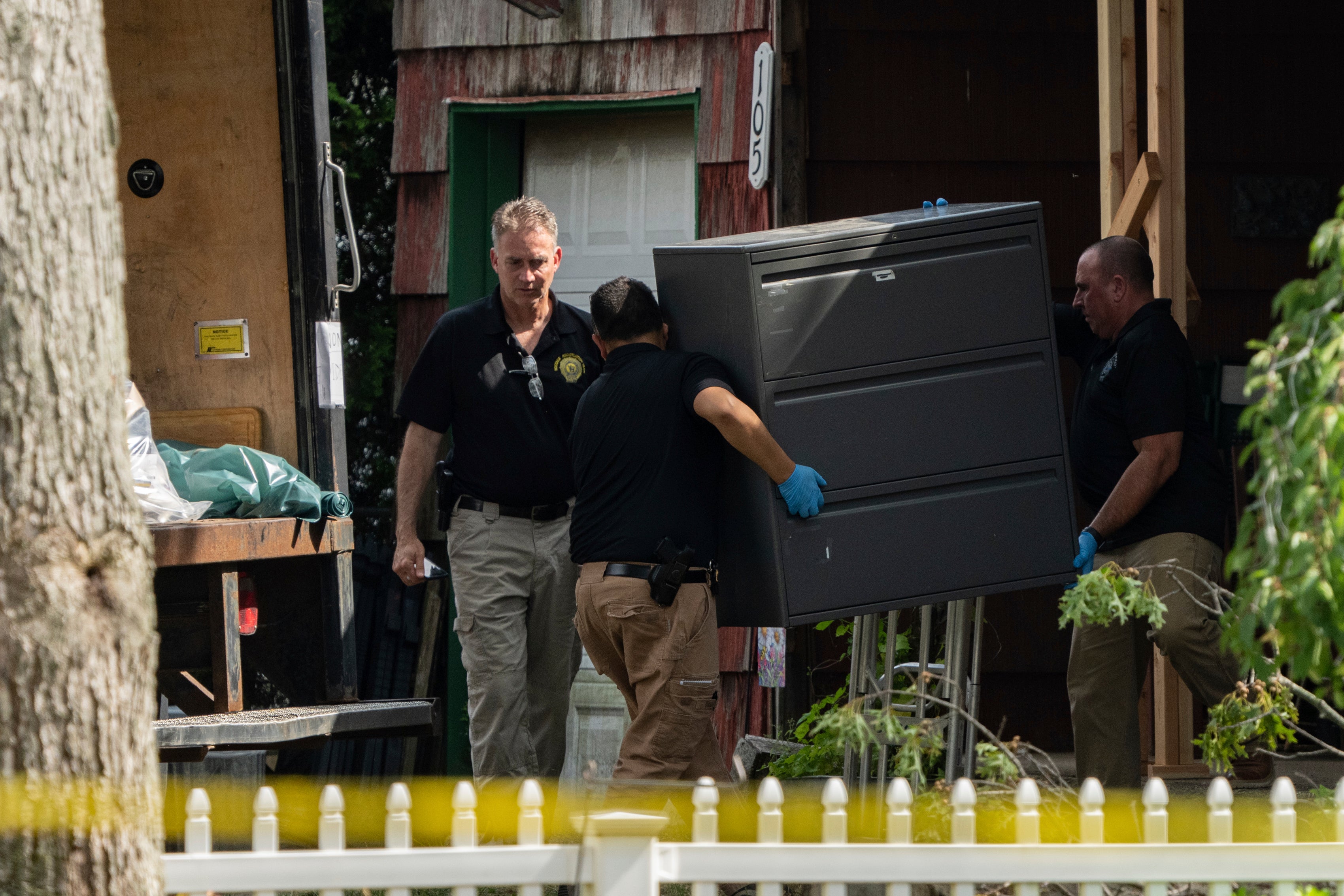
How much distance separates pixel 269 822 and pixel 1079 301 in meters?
3.33

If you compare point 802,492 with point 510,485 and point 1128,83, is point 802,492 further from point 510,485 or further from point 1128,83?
point 1128,83

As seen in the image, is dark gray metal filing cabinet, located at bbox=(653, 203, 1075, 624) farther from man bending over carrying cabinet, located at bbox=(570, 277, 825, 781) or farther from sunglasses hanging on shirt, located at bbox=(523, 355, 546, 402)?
sunglasses hanging on shirt, located at bbox=(523, 355, 546, 402)

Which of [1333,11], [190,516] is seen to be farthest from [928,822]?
[1333,11]

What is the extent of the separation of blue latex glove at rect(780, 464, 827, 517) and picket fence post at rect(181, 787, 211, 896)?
182 cm

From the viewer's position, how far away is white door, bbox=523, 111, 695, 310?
671 centimetres

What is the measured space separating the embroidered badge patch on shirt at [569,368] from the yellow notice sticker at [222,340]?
3.74ft

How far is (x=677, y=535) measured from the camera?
428 cm

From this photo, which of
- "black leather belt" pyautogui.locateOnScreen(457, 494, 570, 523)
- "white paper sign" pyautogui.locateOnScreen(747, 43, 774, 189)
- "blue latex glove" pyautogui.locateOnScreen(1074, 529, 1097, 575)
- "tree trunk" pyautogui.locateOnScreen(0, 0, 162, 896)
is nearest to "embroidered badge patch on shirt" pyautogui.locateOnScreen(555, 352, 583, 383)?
"black leather belt" pyautogui.locateOnScreen(457, 494, 570, 523)

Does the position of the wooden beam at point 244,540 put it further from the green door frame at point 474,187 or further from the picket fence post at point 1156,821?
the picket fence post at point 1156,821

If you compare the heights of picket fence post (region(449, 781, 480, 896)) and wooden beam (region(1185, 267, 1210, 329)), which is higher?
wooden beam (region(1185, 267, 1210, 329))

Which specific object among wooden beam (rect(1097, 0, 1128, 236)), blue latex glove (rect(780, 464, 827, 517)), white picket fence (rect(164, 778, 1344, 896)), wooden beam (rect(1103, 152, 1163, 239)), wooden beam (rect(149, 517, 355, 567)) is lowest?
white picket fence (rect(164, 778, 1344, 896))

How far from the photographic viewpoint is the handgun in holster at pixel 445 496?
5.07 metres

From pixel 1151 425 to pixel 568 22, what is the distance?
3530mm

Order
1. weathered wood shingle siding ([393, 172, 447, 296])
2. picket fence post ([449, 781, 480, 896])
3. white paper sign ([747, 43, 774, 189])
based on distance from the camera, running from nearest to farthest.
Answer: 1. picket fence post ([449, 781, 480, 896])
2. white paper sign ([747, 43, 774, 189])
3. weathered wood shingle siding ([393, 172, 447, 296])
